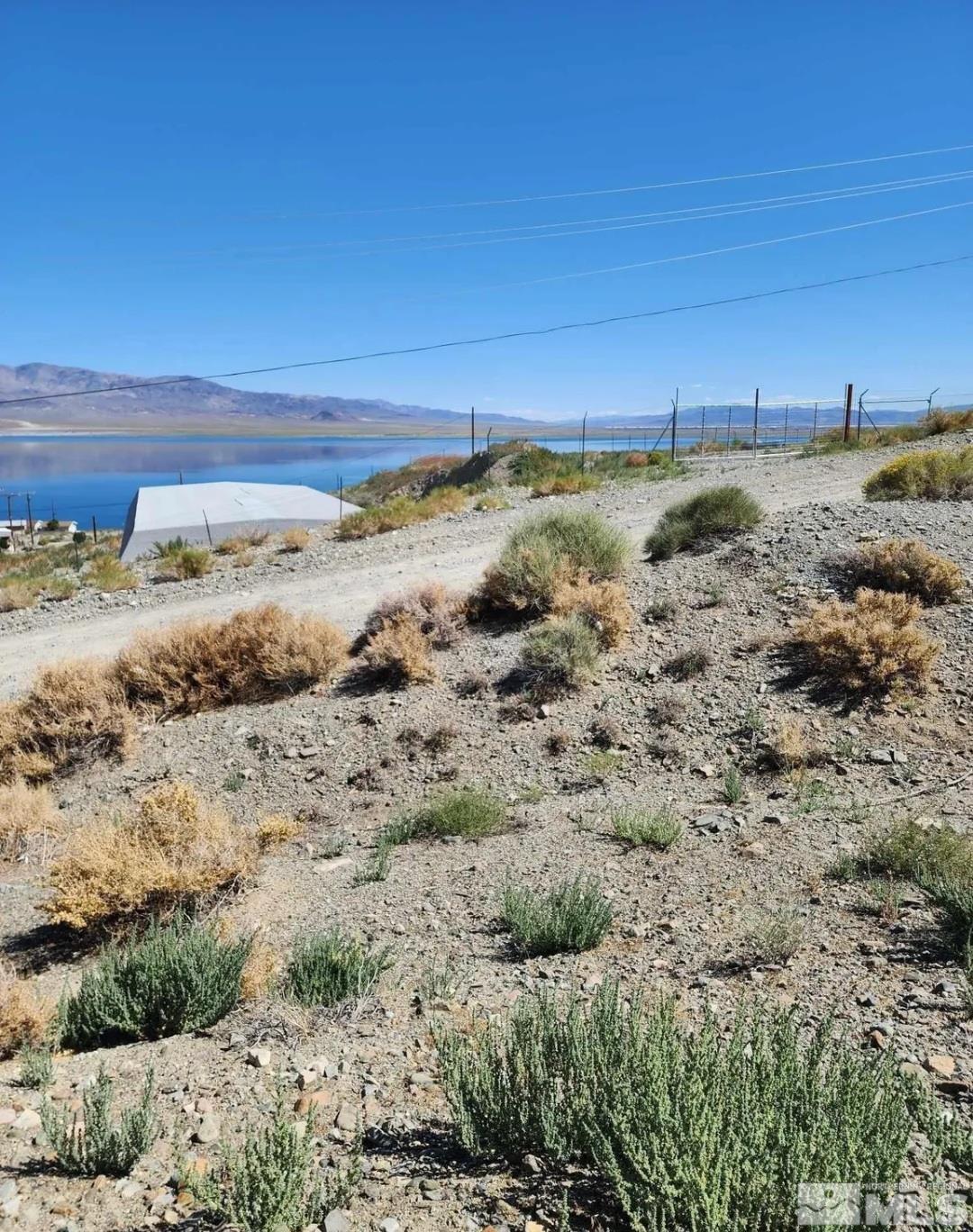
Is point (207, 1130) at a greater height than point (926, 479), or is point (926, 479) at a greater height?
point (926, 479)

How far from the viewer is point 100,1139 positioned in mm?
3201

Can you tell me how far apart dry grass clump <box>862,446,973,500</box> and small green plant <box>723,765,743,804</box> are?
832cm

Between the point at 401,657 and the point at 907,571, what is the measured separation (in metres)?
6.20

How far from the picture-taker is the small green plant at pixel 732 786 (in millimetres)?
7320

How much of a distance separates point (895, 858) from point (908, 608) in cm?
429

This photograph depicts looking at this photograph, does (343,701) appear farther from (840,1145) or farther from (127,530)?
(127,530)

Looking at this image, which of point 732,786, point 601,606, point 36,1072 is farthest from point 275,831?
point 601,606

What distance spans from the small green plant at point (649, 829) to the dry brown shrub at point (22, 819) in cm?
558

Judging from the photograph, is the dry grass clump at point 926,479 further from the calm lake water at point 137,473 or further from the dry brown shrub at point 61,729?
the calm lake water at point 137,473

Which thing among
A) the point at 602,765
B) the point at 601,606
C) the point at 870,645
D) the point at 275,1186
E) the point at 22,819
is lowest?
the point at 22,819

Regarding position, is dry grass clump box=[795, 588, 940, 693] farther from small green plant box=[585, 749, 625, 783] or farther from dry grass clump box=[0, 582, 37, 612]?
dry grass clump box=[0, 582, 37, 612]

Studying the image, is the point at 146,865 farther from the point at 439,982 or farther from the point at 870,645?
the point at 870,645

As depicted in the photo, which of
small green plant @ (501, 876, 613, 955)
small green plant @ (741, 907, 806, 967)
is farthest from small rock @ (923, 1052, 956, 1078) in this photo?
small green plant @ (501, 876, 613, 955)

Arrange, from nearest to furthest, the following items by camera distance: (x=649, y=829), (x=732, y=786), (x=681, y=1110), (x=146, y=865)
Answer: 1. (x=681, y=1110)
2. (x=146, y=865)
3. (x=649, y=829)
4. (x=732, y=786)
